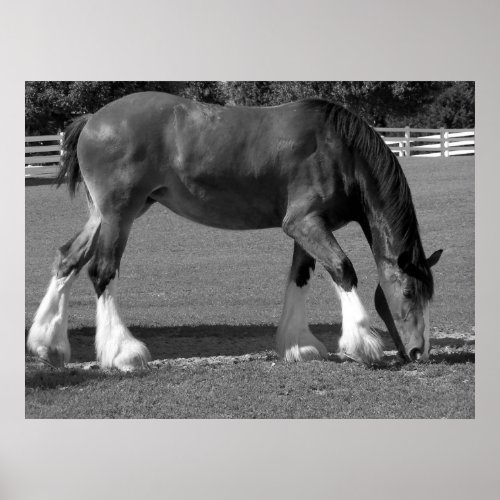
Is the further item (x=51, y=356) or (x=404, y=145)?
(x=404, y=145)

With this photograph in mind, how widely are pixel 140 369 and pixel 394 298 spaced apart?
1513 mm

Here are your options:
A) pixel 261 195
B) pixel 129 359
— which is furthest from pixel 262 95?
pixel 129 359

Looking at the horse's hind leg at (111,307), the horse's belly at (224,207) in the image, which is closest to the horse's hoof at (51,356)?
the horse's hind leg at (111,307)

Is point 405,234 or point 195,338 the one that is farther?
point 195,338

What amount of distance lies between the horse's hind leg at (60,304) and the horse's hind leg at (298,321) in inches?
47.0

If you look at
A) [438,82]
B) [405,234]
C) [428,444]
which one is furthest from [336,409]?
[438,82]

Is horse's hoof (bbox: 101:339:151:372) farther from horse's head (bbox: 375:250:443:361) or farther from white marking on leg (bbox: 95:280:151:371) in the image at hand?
horse's head (bbox: 375:250:443:361)

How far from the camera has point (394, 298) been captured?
18.9ft

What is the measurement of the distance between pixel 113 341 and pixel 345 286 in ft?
4.47

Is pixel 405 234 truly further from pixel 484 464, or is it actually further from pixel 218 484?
pixel 218 484

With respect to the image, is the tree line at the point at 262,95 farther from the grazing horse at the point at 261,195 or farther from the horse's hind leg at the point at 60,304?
the horse's hind leg at the point at 60,304

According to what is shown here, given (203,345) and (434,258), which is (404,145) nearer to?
(434,258)

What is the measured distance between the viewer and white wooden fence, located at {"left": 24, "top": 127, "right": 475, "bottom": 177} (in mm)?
5926

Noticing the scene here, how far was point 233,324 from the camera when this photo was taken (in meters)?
6.68
